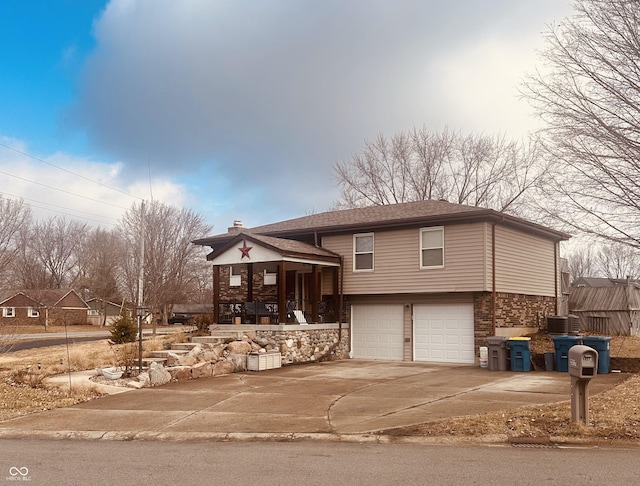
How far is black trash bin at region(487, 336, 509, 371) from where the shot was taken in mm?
17141

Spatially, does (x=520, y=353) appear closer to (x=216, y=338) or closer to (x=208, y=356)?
(x=208, y=356)

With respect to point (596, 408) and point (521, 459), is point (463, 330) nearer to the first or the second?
point (596, 408)

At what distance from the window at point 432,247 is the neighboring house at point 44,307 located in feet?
133

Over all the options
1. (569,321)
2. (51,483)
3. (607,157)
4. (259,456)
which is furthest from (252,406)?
(569,321)

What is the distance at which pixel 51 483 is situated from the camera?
20.9ft

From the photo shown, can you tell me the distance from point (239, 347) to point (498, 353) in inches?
296

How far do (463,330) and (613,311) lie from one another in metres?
6.97

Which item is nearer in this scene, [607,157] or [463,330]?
[607,157]

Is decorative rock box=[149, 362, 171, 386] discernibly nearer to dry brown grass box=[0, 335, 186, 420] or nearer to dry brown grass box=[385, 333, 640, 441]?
dry brown grass box=[0, 335, 186, 420]

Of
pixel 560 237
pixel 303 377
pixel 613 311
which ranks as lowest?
pixel 303 377

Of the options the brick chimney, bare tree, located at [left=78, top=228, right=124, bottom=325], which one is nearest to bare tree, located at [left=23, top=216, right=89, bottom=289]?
bare tree, located at [left=78, top=228, right=124, bottom=325]

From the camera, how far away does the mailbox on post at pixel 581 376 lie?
842 centimetres

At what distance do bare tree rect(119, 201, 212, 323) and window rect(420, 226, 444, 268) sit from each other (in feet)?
72.6

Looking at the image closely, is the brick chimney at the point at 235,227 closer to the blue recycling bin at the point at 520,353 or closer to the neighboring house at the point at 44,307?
the blue recycling bin at the point at 520,353
